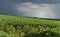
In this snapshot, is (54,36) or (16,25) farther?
(16,25)

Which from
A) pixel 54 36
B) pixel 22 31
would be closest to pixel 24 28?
Result: pixel 22 31

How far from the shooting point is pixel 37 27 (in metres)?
38.1

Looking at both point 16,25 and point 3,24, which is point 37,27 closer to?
point 16,25

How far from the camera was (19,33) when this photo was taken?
34625mm

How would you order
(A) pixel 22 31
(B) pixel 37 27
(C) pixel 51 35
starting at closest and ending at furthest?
(C) pixel 51 35
(A) pixel 22 31
(B) pixel 37 27

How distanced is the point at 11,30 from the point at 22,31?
1929 mm

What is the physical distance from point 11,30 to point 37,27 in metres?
5.65

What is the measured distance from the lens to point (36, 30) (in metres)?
35.6

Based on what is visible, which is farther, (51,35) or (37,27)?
(37,27)

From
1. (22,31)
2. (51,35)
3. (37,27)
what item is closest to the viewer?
(51,35)

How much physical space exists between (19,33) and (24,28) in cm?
189

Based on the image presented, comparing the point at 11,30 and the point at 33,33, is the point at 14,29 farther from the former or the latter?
the point at 33,33

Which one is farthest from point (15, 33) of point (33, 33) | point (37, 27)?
point (37, 27)

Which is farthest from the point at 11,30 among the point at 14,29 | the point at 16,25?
the point at 16,25
